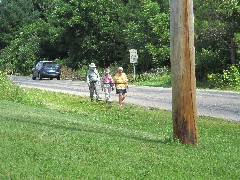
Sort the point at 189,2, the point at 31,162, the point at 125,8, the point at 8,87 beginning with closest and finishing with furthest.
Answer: the point at 31,162 < the point at 189,2 < the point at 8,87 < the point at 125,8

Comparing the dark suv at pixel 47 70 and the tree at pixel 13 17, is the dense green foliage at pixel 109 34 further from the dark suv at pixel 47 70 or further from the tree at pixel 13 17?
the dark suv at pixel 47 70

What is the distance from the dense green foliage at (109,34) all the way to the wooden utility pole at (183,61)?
26.0 meters

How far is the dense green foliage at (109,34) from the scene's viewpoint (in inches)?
Result: 1529

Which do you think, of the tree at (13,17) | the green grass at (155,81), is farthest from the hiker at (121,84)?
the tree at (13,17)

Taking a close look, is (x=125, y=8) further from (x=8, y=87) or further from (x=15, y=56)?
(x=8, y=87)

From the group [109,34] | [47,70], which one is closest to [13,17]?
[109,34]

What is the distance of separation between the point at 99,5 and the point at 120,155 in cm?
5680

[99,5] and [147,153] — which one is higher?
[99,5]

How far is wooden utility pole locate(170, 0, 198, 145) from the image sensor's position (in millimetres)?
10602

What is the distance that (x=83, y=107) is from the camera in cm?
2352

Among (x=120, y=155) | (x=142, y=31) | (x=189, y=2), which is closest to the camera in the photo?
(x=120, y=155)

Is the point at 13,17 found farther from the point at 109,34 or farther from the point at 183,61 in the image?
the point at 183,61

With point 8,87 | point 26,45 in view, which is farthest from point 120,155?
point 26,45

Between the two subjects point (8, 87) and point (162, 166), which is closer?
point (162, 166)
